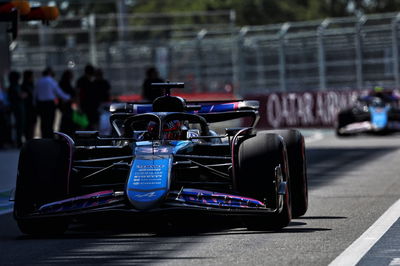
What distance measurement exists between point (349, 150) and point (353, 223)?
13.2 m

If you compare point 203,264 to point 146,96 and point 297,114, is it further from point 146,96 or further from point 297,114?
point 297,114

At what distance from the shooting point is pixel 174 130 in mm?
11289

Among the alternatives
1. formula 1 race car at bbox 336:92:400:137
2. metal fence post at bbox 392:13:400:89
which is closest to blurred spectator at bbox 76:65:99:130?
formula 1 race car at bbox 336:92:400:137

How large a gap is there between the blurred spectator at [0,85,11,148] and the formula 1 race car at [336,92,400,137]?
7.27 meters

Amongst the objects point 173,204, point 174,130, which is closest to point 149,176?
point 173,204

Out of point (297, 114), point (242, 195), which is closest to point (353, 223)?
point (242, 195)

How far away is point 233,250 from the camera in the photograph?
907 cm

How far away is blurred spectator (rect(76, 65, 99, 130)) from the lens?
79.7ft

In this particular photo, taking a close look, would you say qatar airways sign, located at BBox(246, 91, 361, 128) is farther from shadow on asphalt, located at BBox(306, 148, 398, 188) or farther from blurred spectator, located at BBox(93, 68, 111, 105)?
blurred spectator, located at BBox(93, 68, 111, 105)

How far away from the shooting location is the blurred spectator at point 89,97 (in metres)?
24.3

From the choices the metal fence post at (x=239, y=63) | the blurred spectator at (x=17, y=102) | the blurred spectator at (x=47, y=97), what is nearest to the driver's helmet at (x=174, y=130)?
the blurred spectator at (x=47, y=97)

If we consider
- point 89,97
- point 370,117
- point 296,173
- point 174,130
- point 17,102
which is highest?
point 174,130

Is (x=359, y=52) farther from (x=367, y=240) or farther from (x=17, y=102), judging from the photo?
(x=367, y=240)

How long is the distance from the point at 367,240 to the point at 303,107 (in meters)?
24.6
